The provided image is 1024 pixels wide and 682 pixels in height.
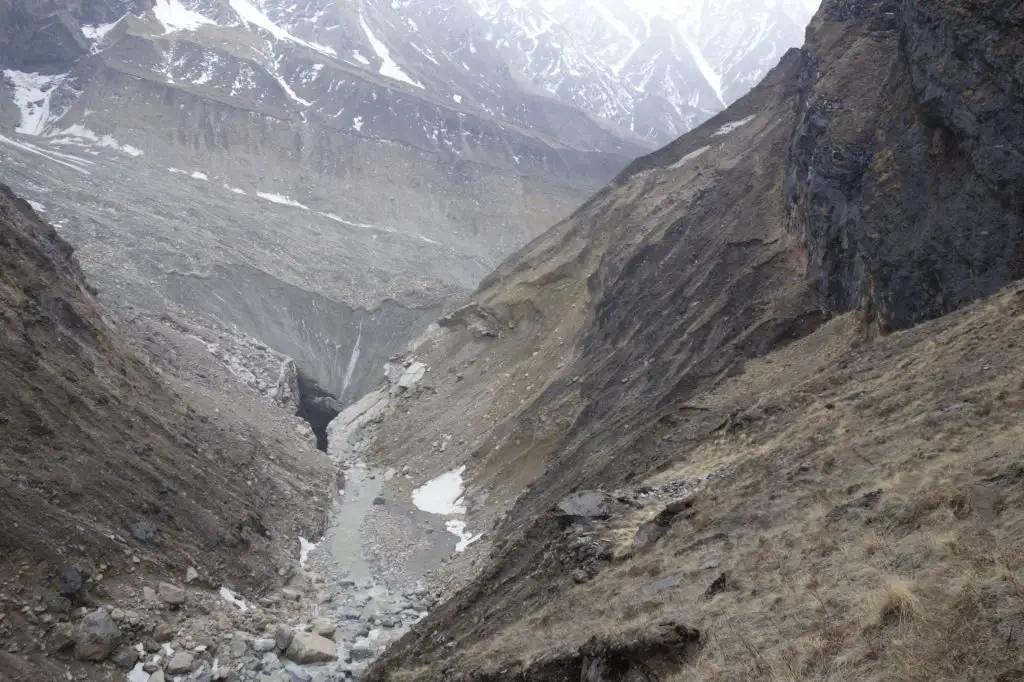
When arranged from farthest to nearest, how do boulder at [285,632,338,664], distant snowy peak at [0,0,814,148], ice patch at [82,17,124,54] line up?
1. ice patch at [82,17,124,54]
2. distant snowy peak at [0,0,814,148]
3. boulder at [285,632,338,664]

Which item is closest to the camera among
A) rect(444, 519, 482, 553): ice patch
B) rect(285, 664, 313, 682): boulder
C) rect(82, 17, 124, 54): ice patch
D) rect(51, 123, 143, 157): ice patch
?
rect(285, 664, 313, 682): boulder

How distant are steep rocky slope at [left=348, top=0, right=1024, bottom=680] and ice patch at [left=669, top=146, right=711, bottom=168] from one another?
6513mm

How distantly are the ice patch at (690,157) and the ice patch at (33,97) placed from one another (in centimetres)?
9464

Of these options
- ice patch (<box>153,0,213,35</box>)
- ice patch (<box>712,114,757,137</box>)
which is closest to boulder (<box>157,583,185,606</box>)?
ice patch (<box>712,114,757,137</box>)

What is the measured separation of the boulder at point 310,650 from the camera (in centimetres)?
1838

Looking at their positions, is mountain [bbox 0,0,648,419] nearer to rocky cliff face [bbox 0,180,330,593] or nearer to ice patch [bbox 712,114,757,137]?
rocky cliff face [bbox 0,180,330,593]

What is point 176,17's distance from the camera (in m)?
132

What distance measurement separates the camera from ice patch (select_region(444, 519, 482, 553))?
26359 millimetres

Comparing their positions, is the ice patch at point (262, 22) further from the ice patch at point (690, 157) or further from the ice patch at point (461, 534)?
the ice patch at point (461, 534)

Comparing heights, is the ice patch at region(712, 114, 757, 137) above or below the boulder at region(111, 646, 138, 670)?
below

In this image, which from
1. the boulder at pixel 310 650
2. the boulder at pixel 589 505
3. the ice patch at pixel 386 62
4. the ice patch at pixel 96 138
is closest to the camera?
the boulder at pixel 589 505

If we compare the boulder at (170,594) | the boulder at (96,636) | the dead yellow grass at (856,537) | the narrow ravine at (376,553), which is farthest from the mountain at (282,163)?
the dead yellow grass at (856,537)

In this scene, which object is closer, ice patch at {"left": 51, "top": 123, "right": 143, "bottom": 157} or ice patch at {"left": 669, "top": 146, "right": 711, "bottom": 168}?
ice patch at {"left": 669, "top": 146, "right": 711, "bottom": 168}

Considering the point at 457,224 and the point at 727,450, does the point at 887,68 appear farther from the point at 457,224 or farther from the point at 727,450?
the point at 457,224
